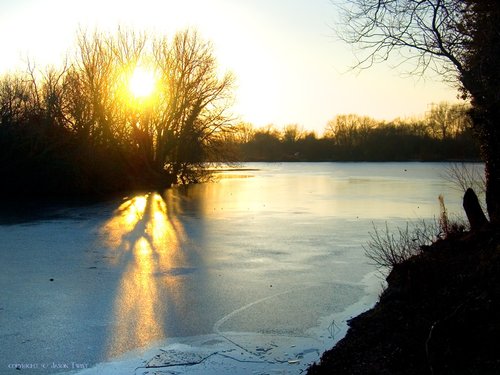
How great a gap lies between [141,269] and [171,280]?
1.07 m

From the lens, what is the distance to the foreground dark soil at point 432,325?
3881 millimetres

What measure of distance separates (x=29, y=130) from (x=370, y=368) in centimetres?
2459

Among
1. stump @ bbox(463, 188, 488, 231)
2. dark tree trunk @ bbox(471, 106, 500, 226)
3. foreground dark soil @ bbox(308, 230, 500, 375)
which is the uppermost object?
dark tree trunk @ bbox(471, 106, 500, 226)

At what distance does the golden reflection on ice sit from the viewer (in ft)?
18.5

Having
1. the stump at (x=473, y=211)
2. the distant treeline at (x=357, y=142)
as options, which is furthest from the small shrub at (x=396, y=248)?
the distant treeline at (x=357, y=142)

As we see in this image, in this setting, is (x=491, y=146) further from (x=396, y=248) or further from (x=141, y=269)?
(x=141, y=269)

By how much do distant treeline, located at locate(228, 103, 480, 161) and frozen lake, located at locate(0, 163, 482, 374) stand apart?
59451mm

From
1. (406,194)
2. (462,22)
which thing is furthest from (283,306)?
(406,194)

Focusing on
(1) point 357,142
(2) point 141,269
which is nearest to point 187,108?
(2) point 141,269

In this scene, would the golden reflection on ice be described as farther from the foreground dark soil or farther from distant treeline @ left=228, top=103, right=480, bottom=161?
distant treeline @ left=228, top=103, right=480, bottom=161

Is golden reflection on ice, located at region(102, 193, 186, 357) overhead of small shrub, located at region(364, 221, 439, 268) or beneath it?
beneath

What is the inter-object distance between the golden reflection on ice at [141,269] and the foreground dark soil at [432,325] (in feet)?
6.83

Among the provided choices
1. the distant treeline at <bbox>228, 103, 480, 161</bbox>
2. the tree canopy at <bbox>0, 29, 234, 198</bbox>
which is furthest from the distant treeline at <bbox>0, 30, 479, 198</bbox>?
the distant treeline at <bbox>228, 103, 480, 161</bbox>

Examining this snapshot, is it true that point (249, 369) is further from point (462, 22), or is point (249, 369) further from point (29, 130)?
point (29, 130)
